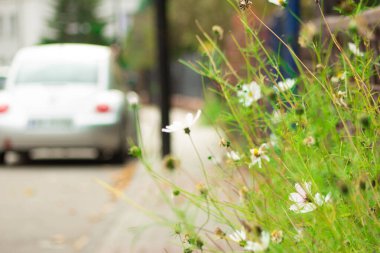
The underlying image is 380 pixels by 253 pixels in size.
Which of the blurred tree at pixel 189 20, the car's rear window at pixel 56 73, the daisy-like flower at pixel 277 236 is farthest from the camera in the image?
the blurred tree at pixel 189 20

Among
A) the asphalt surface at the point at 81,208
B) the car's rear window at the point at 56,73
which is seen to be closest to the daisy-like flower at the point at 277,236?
the asphalt surface at the point at 81,208

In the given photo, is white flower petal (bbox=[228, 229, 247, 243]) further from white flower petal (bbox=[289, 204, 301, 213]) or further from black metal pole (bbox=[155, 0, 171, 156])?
black metal pole (bbox=[155, 0, 171, 156])

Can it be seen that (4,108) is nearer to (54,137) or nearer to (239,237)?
(54,137)

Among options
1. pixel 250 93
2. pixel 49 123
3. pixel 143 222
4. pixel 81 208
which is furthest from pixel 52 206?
pixel 250 93

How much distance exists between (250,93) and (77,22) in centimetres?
7122

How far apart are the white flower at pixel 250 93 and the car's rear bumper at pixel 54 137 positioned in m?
9.14

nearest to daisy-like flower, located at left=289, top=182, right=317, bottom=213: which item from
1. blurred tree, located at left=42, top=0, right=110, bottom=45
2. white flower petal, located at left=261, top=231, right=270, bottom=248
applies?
white flower petal, located at left=261, top=231, right=270, bottom=248

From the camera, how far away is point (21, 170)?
42.4 ft

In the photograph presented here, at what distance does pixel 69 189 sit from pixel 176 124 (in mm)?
7569

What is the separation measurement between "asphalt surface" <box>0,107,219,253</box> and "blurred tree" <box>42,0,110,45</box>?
197ft

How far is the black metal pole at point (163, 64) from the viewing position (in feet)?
39.5

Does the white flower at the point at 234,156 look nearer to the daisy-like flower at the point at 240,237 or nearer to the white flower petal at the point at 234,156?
the white flower petal at the point at 234,156

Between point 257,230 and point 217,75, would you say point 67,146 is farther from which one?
point 257,230

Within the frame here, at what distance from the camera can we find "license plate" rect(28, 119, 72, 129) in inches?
511
